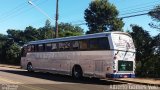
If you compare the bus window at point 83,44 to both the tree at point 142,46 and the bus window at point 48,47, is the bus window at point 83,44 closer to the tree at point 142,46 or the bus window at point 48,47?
the bus window at point 48,47

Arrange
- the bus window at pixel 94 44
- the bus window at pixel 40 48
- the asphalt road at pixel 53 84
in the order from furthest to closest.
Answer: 1. the bus window at pixel 40 48
2. the bus window at pixel 94 44
3. the asphalt road at pixel 53 84

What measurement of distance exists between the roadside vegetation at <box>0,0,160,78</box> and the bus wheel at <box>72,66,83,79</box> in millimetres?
6564

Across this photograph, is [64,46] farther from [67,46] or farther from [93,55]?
[93,55]

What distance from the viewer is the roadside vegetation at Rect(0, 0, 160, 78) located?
28.9 m

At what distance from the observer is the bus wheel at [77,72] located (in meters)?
24.1

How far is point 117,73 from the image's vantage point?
21.1 meters

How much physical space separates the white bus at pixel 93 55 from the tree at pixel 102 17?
19751mm

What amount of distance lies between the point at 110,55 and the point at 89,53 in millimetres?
2163

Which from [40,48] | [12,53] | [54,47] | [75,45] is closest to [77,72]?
[75,45]

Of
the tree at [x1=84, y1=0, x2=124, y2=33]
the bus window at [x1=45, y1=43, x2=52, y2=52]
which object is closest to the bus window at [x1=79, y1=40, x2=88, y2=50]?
the bus window at [x1=45, y1=43, x2=52, y2=52]

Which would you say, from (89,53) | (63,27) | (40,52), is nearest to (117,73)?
(89,53)

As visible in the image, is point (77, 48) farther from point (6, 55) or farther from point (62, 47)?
point (6, 55)

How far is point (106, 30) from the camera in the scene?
1876 inches

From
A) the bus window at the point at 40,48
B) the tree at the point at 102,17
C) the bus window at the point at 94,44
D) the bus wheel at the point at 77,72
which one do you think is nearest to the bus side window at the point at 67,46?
the bus wheel at the point at 77,72
